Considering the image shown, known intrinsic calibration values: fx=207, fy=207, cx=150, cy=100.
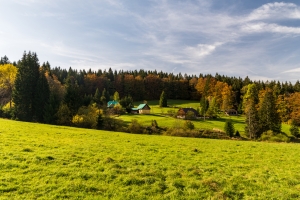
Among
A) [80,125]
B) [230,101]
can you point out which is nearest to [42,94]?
[80,125]

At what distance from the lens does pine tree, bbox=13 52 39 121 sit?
5678 cm

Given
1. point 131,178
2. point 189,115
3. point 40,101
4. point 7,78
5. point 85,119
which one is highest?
point 7,78

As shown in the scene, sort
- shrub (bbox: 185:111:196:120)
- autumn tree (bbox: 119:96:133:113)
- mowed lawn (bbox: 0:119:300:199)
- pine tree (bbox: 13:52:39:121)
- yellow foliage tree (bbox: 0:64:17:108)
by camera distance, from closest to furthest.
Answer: mowed lawn (bbox: 0:119:300:199), pine tree (bbox: 13:52:39:121), yellow foliage tree (bbox: 0:64:17:108), shrub (bbox: 185:111:196:120), autumn tree (bbox: 119:96:133:113)

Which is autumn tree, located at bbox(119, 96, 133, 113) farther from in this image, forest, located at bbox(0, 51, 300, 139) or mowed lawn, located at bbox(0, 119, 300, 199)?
mowed lawn, located at bbox(0, 119, 300, 199)

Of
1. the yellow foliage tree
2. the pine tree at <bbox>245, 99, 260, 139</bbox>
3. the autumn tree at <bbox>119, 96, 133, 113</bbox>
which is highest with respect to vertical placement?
the yellow foliage tree

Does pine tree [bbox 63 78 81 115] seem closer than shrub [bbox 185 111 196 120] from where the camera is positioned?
Yes

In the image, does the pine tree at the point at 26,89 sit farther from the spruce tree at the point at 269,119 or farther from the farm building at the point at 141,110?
the spruce tree at the point at 269,119

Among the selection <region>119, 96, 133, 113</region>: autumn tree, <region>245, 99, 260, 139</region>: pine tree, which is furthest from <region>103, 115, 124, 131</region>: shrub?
<region>119, 96, 133, 113</region>: autumn tree

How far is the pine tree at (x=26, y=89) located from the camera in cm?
5678

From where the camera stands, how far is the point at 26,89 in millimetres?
57938

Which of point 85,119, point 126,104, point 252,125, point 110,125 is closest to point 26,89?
point 85,119

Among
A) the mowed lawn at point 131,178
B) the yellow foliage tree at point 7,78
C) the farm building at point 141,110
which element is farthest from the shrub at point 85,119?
the farm building at point 141,110

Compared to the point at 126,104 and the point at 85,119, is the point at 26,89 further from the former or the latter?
the point at 126,104

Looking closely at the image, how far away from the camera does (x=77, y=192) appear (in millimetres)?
8836
